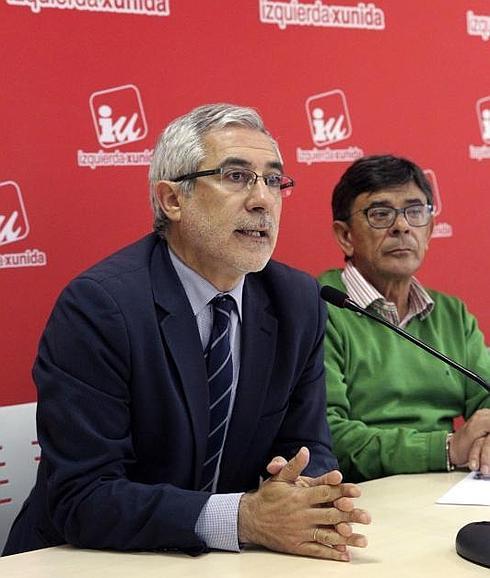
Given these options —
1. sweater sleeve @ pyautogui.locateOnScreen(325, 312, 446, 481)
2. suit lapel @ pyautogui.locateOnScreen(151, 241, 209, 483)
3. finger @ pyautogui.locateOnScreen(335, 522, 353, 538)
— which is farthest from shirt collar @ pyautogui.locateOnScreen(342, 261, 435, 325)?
finger @ pyautogui.locateOnScreen(335, 522, 353, 538)

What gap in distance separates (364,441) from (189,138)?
0.85 metres

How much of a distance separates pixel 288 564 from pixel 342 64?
2.13 metres

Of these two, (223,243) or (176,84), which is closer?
(223,243)

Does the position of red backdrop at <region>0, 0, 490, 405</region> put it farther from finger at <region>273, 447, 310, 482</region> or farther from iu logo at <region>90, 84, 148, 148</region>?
finger at <region>273, 447, 310, 482</region>

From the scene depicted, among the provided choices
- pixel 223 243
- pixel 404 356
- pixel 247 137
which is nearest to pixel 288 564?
pixel 223 243

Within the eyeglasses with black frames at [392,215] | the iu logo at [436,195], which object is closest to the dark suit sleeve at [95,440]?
the eyeglasses with black frames at [392,215]

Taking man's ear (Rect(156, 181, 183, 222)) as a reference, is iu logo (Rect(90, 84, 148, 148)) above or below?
above

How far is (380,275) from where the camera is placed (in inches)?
108

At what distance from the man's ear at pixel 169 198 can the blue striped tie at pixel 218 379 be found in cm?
20

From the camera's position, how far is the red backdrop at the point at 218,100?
8.90 ft

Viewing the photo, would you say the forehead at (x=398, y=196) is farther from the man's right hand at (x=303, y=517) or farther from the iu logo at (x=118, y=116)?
the man's right hand at (x=303, y=517)

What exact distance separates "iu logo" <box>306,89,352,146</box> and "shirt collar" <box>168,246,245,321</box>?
1346 mm

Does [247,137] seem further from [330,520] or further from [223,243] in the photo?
[330,520]

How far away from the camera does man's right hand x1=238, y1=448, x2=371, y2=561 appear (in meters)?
1.64
